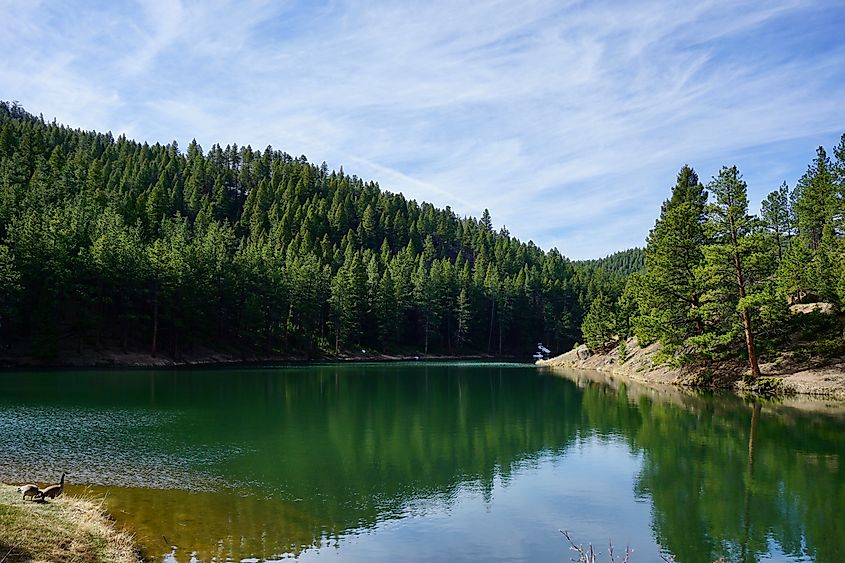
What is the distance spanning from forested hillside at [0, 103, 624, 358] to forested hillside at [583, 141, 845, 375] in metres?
62.1

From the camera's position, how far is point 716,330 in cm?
5225

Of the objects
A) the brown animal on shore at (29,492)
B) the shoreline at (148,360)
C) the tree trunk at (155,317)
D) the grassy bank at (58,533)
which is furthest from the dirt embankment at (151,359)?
the grassy bank at (58,533)

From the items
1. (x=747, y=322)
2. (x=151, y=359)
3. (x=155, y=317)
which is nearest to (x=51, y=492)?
(x=747, y=322)

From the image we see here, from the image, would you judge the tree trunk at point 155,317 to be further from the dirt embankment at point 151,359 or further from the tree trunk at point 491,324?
the tree trunk at point 491,324

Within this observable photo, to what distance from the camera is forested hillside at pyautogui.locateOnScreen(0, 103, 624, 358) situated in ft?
253

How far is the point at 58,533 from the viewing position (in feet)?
42.1

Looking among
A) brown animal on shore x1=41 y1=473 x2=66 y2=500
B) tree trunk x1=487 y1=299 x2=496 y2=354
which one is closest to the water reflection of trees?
brown animal on shore x1=41 y1=473 x2=66 y2=500

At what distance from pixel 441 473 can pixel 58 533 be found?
1317 centimetres

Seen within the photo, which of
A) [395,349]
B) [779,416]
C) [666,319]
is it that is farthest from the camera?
[395,349]

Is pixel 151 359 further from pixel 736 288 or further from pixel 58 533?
pixel 58 533

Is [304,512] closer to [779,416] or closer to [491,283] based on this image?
[779,416]

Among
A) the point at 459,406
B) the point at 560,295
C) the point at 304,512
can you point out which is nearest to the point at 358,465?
the point at 304,512

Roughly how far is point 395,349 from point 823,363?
87.2 meters

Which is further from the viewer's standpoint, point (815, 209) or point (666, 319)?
point (815, 209)
